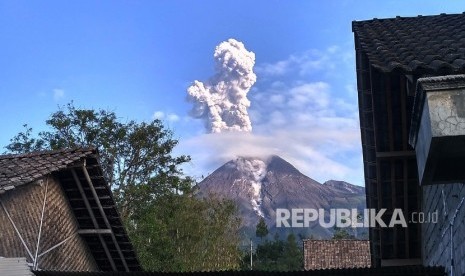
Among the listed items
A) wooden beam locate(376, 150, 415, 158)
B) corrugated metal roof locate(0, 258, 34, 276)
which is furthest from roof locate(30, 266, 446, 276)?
corrugated metal roof locate(0, 258, 34, 276)

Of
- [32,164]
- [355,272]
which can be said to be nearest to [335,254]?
[32,164]

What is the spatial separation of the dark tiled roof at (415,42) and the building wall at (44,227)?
7477mm

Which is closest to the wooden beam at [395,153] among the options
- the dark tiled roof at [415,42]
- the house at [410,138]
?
the house at [410,138]

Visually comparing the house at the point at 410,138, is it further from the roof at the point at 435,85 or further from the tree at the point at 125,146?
the tree at the point at 125,146

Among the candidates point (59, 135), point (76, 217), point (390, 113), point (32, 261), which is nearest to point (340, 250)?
point (59, 135)

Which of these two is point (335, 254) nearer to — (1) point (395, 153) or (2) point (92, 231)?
(2) point (92, 231)

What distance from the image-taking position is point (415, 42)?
19.3 ft

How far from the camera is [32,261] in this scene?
10.7m

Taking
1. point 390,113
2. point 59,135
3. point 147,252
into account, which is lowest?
point 147,252

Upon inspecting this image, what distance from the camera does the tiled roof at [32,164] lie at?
31.6 feet

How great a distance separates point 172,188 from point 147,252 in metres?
3.68

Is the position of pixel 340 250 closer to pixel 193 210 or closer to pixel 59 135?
pixel 193 210

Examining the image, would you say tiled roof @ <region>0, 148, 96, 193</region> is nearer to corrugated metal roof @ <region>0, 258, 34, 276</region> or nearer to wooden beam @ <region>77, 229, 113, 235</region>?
corrugated metal roof @ <region>0, 258, 34, 276</region>

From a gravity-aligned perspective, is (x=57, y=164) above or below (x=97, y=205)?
above
